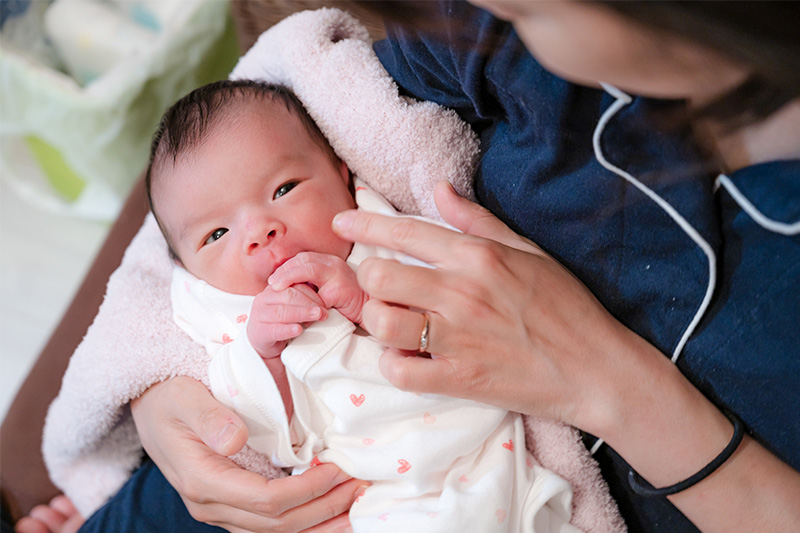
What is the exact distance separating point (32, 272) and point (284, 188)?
1.35 meters

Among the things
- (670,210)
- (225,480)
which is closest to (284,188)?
(225,480)

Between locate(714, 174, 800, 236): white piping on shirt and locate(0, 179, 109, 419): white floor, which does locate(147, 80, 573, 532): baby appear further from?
locate(0, 179, 109, 419): white floor

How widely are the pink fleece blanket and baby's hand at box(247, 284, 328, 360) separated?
0.59 ft

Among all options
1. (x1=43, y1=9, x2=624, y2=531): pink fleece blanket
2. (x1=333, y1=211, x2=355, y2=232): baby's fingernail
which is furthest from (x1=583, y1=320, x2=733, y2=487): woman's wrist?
(x1=333, y1=211, x2=355, y2=232): baby's fingernail

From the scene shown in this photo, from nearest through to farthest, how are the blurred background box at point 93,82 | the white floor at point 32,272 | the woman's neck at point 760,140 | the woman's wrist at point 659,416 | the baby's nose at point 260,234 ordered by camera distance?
1. the woman's neck at point 760,140
2. the woman's wrist at point 659,416
3. the baby's nose at point 260,234
4. the blurred background box at point 93,82
5. the white floor at point 32,272

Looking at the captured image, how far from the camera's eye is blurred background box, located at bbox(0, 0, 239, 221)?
1512 mm

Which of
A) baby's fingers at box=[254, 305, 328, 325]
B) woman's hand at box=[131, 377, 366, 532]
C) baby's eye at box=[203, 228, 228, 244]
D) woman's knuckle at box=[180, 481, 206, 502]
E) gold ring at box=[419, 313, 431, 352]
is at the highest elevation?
gold ring at box=[419, 313, 431, 352]

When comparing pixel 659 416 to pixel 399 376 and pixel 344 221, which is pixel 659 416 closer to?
pixel 399 376

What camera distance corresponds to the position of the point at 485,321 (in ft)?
2.25

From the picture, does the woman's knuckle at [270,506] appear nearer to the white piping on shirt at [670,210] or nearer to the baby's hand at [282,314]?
the baby's hand at [282,314]

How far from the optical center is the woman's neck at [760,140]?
0.59 m

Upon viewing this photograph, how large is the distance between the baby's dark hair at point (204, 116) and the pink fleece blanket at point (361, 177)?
0.08 feet

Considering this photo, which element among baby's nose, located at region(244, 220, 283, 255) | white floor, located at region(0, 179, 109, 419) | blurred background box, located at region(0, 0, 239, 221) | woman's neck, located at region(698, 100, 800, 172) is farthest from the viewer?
white floor, located at region(0, 179, 109, 419)

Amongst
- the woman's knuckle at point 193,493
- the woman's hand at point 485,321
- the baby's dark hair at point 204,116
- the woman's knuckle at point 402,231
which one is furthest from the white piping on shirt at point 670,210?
the woman's knuckle at point 193,493
